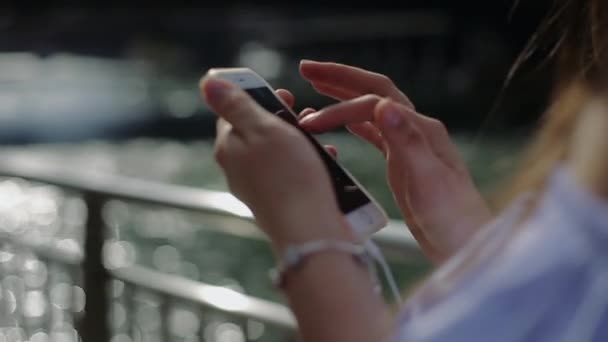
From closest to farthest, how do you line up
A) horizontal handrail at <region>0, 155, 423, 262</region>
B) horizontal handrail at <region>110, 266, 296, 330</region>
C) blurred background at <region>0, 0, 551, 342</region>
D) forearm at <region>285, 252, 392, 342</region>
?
forearm at <region>285, 252, 392, 342</region> → horizontal handrail at <region>0, 155, 423, 262</region> → horizontal handrail at <region>110, 266, 296, 330</region> → blurred background at <region>0, 0, 551, 342</region>

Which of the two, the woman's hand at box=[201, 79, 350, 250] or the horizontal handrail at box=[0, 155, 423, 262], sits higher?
the woman's hand at box=[201, 79, 350, 250]

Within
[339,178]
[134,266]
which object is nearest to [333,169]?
[339,178]

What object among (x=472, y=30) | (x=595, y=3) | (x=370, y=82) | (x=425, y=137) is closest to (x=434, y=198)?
(x=425, y=137)

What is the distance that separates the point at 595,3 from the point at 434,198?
11.5 inches

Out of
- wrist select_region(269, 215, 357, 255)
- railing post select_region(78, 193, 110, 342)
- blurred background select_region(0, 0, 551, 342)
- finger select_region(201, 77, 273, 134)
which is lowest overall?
blurred background select_region(0, 0, 551, 342)

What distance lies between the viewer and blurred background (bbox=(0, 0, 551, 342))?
10.8 feet

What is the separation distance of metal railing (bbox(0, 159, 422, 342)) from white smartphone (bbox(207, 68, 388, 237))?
987 mm

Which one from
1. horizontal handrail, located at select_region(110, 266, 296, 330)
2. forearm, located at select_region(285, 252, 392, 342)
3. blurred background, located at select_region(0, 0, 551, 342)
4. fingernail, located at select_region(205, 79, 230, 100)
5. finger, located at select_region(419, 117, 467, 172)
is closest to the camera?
forearm, located at select_region(285, 252, 392, 342)

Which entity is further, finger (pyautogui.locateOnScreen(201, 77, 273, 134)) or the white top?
finger (pyautogui.locateOnScreen(201, 77, 273, 134))

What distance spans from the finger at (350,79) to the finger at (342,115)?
0.12 m

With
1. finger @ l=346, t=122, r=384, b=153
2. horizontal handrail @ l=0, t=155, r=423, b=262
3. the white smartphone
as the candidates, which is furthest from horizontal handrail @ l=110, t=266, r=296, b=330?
the white smartphone

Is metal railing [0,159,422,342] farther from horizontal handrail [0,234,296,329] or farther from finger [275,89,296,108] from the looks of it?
finger [275,89,296,108]

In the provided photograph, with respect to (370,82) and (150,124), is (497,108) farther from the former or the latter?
(150,124)

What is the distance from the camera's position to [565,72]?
1129 millimetres
